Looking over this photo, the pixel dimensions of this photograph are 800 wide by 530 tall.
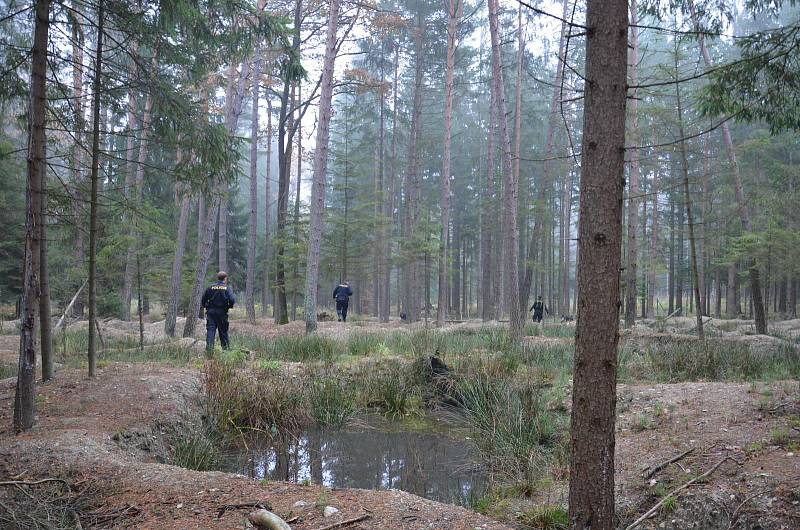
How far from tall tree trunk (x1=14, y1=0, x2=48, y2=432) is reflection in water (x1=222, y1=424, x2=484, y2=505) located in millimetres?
2231

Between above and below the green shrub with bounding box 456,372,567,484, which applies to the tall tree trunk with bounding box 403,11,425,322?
above

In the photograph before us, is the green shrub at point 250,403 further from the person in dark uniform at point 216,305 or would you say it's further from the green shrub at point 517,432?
the person in dark uniform at point 216,305

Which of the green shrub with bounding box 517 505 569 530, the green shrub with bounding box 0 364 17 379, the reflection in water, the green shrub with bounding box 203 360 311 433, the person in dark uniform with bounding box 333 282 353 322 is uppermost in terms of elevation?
the person in dark uniform with bounding box 333 282 353 322

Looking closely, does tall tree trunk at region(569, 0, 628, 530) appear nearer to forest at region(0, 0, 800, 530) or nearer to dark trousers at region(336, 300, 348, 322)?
forest at region(0, 0, 800, 530)

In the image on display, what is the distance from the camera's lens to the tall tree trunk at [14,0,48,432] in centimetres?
532

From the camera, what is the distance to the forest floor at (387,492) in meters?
3.71

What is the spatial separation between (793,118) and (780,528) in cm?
492

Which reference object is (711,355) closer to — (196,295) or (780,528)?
(780,528)

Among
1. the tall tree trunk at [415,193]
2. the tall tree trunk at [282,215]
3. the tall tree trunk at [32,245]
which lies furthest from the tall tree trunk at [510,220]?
the tall tree trunk at [32,245]

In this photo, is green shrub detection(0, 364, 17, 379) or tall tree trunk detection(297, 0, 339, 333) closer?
green shrub detection(0, 364, 17, 379)


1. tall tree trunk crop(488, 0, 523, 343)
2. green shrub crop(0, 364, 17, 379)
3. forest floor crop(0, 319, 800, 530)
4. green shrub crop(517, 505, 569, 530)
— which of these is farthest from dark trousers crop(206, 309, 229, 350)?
green shrub crop(517, 505, 569, 530)

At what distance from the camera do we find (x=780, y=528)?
12.4 ft

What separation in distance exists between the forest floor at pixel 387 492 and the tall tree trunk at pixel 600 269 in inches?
38.3

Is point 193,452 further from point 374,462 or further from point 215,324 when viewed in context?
point 215,324
